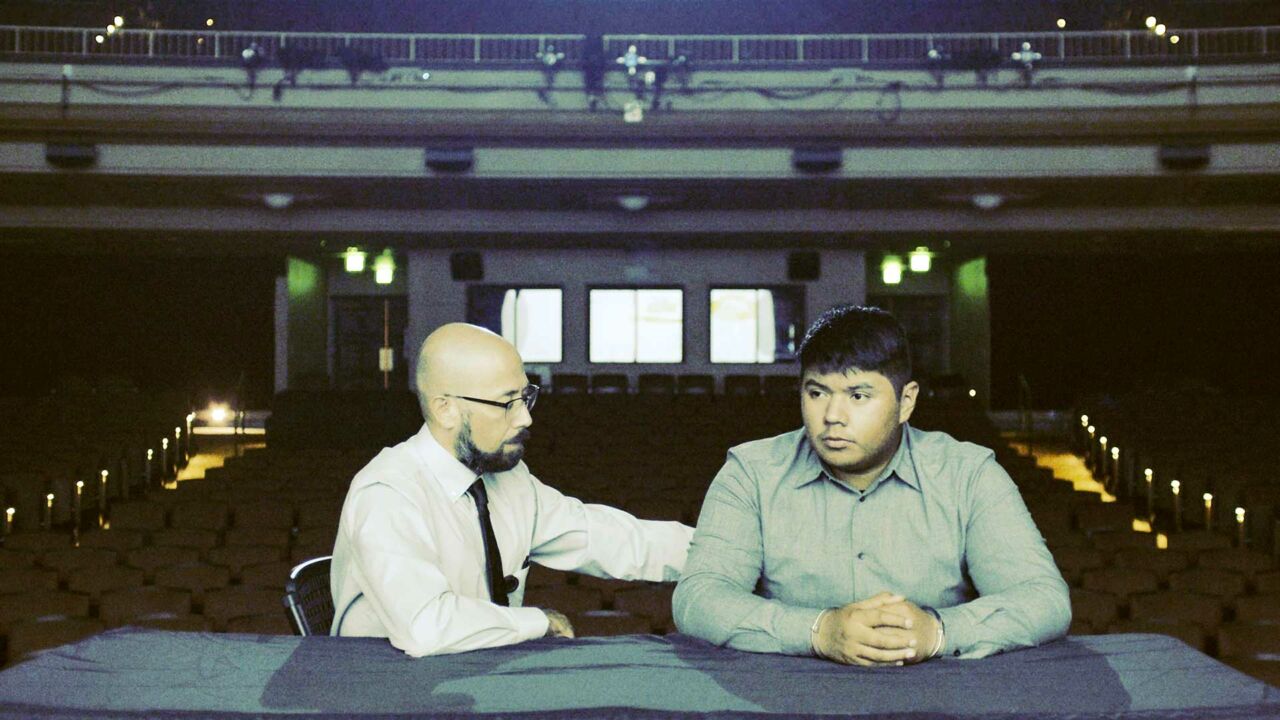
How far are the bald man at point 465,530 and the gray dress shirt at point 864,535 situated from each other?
0.33m

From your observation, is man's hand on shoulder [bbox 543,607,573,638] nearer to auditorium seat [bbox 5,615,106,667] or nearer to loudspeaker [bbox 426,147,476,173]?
auditorium seat [bbox 5,615,106,667]

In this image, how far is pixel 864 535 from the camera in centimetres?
187

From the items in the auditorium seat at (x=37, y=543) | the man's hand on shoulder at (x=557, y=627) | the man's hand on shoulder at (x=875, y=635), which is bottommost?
the auditorium seat at (x=37, y=543)

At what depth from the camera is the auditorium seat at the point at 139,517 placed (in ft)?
23.0

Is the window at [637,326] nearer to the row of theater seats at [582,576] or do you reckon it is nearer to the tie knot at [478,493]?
the row of theater seats at [582,576]

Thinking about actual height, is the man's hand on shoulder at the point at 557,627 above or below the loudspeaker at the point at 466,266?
below

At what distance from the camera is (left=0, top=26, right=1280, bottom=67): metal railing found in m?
10.2

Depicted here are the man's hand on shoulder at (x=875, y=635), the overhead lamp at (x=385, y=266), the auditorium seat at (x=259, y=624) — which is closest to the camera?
the man's hand on shoulder at (x=875, y=635)

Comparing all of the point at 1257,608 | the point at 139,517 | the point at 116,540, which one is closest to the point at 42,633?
the point at 116,540

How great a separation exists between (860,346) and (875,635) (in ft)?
1.75

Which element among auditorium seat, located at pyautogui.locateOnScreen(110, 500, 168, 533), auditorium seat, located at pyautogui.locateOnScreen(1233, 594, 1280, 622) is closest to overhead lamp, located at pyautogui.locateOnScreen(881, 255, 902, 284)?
auditorium seat, located at pyautogui.locateOnScreen(1233, 594, 1280, 622)

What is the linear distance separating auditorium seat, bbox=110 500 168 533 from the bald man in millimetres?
5512

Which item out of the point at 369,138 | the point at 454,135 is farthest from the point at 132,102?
the point at 454,135

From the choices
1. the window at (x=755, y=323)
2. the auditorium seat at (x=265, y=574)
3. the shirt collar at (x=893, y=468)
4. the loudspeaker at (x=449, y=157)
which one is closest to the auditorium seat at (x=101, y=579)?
the auditorium seat at (x=265, y=574)
